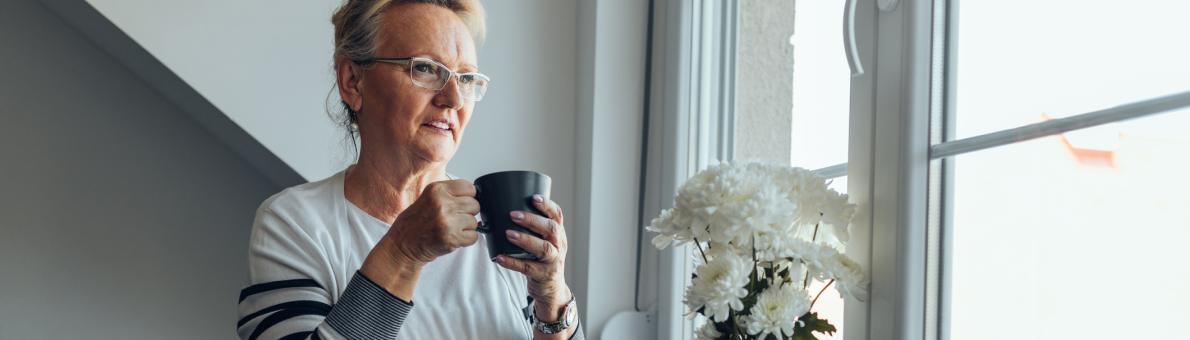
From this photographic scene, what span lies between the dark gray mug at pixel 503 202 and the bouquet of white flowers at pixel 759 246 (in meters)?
0.15

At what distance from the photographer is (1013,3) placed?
1.00m

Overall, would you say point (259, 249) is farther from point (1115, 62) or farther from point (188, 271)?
point (188, 271)

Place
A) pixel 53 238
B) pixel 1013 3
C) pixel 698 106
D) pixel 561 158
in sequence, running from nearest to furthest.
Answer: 1. pixel 1013 3
2. pixel 698 106
3. pixel 561 158
4. pixel 53 238

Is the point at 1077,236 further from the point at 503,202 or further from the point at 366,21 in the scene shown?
the point at 366,21

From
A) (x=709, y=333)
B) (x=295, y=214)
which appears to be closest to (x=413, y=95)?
(x=295, y=214)

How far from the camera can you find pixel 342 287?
122cm

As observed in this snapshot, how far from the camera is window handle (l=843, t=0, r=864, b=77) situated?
1.19m

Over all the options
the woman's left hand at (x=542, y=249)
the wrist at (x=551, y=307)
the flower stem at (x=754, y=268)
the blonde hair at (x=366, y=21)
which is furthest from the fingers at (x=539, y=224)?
the blonde hair at (x=366, y=21)

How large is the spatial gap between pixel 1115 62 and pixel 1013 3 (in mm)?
167

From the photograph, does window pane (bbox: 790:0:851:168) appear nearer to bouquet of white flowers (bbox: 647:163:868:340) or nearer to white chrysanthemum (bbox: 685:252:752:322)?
bouquet of white flowers (bbox: 647:163:868:340)

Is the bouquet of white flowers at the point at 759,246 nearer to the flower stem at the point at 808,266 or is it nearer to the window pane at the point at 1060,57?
the flower stem at the point at 808,266

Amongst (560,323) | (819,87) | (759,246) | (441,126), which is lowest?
(560,323)

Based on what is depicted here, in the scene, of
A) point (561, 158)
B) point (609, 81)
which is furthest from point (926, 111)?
point (561, 158)

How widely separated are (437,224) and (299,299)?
197mm
